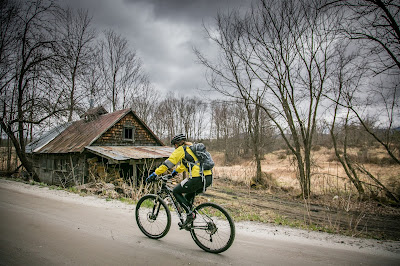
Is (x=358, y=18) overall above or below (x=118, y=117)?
above

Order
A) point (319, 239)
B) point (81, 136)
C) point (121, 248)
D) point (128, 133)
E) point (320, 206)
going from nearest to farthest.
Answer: point (121, 248)
point (319, 239)
point (320, 206)
point (81, 136)
point (128, 133)

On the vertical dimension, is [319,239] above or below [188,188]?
below

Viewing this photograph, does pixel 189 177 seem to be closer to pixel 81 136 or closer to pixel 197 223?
pixel 197 223

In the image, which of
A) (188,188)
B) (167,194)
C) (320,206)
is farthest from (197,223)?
(320,206)

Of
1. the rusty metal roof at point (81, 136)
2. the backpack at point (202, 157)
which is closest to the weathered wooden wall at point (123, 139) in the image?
the rusty metal roof at point (81, 136)

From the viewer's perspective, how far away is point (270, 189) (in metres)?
14.6

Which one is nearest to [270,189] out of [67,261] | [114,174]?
[114,174]

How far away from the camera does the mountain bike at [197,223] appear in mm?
3070

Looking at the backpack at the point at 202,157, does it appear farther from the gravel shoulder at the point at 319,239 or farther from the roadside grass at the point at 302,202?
the roadside grass at the point at 302,202

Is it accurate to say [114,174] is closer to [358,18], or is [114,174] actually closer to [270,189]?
[270,189]

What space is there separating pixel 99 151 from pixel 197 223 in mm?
10729

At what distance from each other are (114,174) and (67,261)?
430 inches

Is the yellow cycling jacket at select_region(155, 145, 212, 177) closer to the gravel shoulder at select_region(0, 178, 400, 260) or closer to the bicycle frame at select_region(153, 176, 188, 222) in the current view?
the bicycle frame at select_region(153, 176, 188, 222)

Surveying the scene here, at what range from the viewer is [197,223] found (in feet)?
10.9
